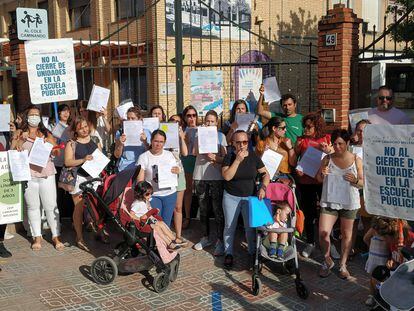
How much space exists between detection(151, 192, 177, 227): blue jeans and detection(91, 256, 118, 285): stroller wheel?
937 millimetres

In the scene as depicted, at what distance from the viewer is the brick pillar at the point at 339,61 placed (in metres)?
7.43

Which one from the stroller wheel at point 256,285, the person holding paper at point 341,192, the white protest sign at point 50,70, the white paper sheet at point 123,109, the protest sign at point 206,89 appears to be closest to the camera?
the stroller wheel at point 256,285

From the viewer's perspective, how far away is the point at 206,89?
8.64 meters

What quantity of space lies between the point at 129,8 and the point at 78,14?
3944 mm

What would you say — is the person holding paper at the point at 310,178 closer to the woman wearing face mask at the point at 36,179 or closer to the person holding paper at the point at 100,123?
the person holding paper at the point at 100,123

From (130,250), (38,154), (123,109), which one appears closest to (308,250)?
(130,250)

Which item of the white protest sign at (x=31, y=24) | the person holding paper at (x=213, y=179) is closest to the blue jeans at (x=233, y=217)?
the person holding paper at (x=213, y=179)

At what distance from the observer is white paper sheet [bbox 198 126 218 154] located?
6075 mm

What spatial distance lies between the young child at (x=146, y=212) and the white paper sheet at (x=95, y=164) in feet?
3.31

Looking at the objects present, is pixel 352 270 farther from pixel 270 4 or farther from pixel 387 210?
pixel 270 4

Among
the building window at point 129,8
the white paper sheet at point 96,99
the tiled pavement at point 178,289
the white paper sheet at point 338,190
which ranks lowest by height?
the tiled pavement at point 178,289

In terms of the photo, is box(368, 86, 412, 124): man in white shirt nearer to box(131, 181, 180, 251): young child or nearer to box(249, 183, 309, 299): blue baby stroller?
box(249, 183, 309, 299): blue baby stroller

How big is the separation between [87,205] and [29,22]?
4560 mm

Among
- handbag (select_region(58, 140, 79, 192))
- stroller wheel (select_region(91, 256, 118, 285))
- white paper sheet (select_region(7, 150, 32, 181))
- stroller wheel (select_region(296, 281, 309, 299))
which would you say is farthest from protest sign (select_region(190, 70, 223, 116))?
stroller wheel (select_region(296, 281, 309, 299))
